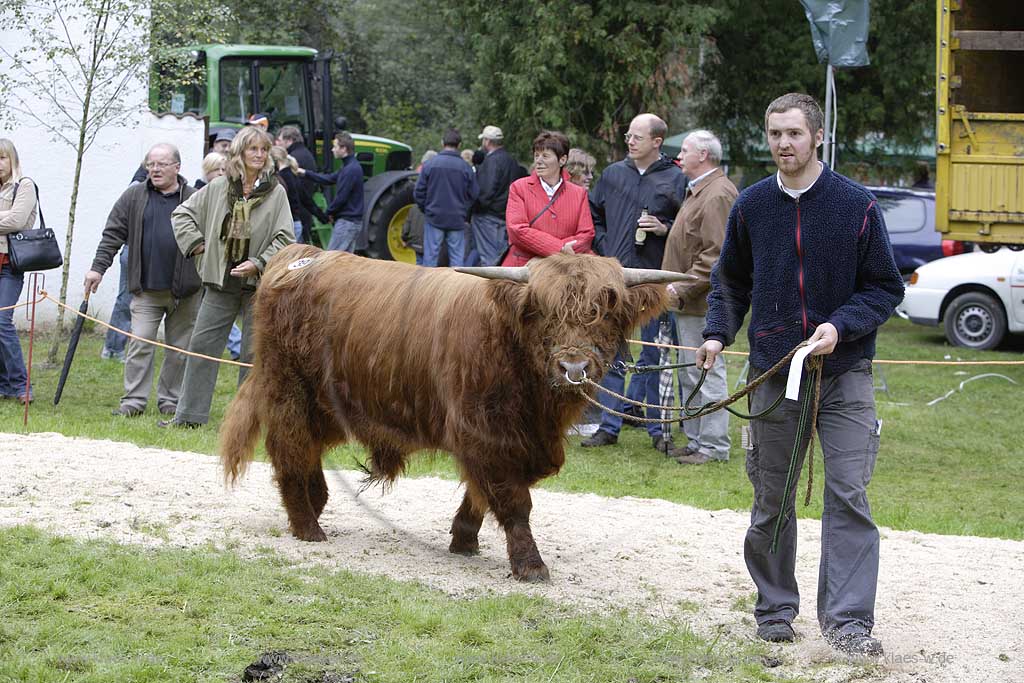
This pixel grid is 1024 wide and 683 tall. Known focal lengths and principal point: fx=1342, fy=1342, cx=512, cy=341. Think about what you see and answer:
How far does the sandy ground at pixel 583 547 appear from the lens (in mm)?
5449

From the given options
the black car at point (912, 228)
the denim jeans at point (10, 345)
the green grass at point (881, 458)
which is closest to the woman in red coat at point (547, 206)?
the green grass at point (881, 458)

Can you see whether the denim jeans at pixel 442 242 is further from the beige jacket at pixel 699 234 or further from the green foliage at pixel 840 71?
the beige jacket at pixel 699 234

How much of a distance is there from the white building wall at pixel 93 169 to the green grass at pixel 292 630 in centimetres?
950

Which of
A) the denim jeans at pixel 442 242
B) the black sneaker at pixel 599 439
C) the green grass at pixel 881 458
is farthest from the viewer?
the denim jeans at pixel 442 242

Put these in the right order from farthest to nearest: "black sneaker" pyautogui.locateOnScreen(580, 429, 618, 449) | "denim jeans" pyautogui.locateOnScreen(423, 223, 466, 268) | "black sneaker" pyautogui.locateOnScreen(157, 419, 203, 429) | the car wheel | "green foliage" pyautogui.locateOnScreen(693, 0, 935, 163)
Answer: "green foliage" pyautogui.locateOnScreen(693, 0, 935, 163)
the car wheel
"denim jeans" pyautogui.locateOnScreen(423, 223, 466, 268)
"black sneaker" pyautogui.locateOnScreen(580, 429, 618, 449)
"black sneaker" pyautogui.locateOnScreen(157, 419, 203, 429)

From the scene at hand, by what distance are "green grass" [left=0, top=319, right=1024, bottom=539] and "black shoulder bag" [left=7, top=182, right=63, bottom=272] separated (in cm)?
113

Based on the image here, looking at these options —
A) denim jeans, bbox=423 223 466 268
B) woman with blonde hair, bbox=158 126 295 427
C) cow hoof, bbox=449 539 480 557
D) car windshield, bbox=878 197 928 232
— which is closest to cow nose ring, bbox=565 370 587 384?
cow hoof, bbox=449 539 480 557

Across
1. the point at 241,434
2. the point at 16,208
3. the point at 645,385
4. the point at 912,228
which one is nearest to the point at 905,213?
the point at 912,228

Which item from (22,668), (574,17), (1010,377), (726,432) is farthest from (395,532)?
(574,17)

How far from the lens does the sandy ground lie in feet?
17.9

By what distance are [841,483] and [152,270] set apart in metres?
6.73

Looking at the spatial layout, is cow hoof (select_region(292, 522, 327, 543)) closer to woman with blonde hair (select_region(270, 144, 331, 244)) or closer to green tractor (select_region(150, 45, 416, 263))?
woman with blonde hair (select_region(270, 144, 331, 244))

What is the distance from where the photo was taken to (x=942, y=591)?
20.5 ft

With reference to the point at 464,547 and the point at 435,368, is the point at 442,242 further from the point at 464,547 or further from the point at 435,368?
the point at 435,368
